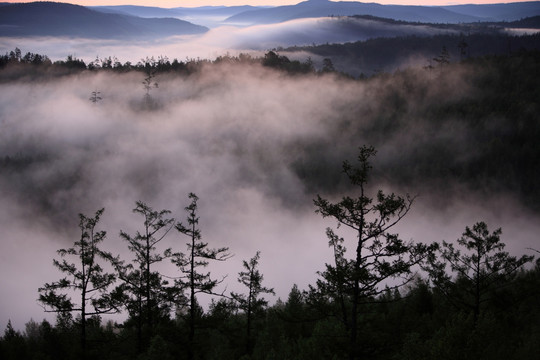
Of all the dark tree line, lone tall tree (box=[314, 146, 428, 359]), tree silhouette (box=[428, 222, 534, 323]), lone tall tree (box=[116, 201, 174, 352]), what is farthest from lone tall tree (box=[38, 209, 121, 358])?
tree silhouette (box=[428, 222, 534, 323])

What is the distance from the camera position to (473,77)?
187875 millimetres

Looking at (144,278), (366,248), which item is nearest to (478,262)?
(366,248)

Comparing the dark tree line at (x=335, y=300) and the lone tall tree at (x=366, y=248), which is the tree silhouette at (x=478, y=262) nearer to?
the dark tree line at (x=335, y=300)

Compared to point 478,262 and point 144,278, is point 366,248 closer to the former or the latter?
point 478,262

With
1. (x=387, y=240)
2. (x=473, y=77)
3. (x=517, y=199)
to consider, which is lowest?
(x=517, y=199)

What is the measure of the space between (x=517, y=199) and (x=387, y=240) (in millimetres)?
180305

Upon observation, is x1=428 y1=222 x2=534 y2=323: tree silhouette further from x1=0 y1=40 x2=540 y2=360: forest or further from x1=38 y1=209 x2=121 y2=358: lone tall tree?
x1=38 y1=209 x2=121 y2=358: lone tall tree

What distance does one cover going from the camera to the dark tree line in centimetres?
1362

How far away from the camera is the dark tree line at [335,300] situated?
1362cm

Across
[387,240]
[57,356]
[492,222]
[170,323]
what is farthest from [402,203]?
[492,222]

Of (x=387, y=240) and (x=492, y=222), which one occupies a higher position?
(x=387, y=240)

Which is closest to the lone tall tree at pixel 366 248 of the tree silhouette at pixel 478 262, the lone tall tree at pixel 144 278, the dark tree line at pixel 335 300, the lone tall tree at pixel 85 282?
the dark tree line at pixel 335 300

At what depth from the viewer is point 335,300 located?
1416 cm

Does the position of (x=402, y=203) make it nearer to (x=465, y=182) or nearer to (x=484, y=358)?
(x=484, y=358)
